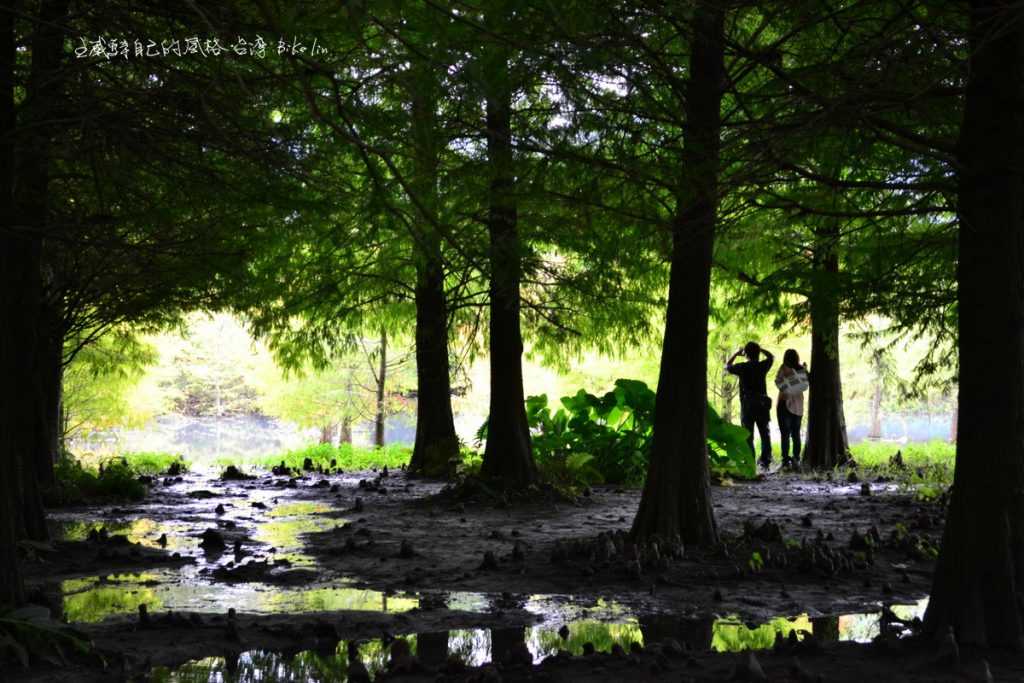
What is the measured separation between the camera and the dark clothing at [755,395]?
1636 cm

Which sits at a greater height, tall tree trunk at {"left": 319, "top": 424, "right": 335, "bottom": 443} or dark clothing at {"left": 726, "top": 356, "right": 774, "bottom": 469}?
dark clothing at {"left": 726, "top": 356, "right": 774, "bottom": 469}

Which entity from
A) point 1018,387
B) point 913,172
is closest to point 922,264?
point 913,172

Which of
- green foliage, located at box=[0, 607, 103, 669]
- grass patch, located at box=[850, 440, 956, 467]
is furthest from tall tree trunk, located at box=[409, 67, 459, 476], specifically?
green foliage, located at box=[0, 607, 103, 669]

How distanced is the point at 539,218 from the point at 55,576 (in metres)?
5.31

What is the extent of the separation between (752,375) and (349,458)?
30.0 ft

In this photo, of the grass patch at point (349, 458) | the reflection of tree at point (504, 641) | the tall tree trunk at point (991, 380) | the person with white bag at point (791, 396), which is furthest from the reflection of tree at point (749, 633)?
the grass patch at point (349, 458)

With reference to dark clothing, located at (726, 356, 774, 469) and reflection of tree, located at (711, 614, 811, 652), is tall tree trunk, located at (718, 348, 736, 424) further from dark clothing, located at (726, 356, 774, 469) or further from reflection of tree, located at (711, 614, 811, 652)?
reflection of tree, located at (711, 614, 811, 652)

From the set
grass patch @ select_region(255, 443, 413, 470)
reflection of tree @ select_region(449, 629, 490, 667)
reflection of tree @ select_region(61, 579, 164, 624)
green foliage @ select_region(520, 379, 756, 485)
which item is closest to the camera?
reflection of tree @ select_region(449, 629, 490, 667)

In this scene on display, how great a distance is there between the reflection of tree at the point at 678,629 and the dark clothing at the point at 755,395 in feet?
33.7

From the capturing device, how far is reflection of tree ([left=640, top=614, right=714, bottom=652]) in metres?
5.55

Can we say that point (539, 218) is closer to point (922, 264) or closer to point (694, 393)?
point (694, 393)

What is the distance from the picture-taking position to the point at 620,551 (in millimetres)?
7832

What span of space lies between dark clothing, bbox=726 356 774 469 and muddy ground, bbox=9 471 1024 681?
4.68 meters

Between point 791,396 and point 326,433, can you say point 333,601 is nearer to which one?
point 791,396
